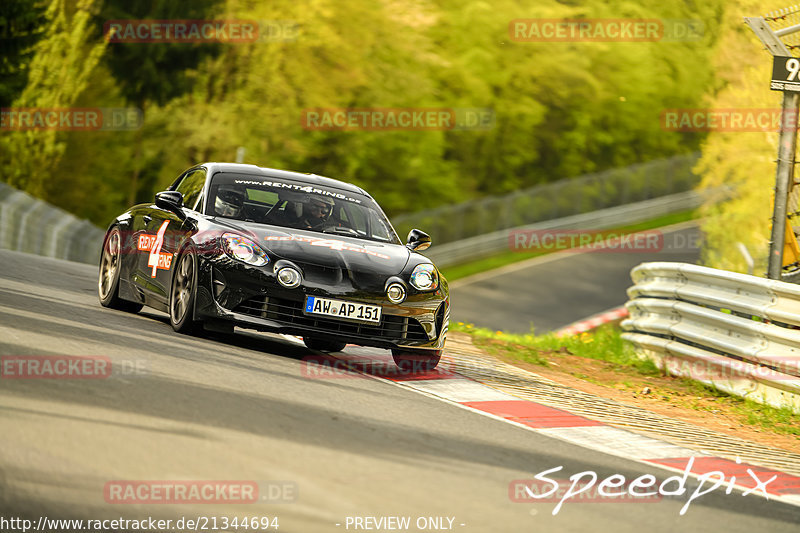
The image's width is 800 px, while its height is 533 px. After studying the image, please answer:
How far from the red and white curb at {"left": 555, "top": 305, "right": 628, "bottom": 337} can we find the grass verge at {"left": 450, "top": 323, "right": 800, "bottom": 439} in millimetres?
12962

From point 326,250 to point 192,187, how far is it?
6.97 feet

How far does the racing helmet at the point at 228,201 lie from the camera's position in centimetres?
1002

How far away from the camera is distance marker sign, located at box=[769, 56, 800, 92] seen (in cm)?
1162

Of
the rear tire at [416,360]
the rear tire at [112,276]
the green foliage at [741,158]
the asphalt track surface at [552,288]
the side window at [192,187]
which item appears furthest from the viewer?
the asphalt track surface at [552,288]

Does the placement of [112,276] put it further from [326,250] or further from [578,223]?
[578,223]

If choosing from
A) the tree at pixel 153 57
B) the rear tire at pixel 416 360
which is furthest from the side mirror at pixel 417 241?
the tree at pixel 153 57

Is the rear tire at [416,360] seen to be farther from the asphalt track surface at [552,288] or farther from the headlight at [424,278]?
the asphalt track surface at [552,288]

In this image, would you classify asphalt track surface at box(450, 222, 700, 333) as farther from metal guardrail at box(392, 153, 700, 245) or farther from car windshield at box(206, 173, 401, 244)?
car windshield at box(206, 173, 401, 244)

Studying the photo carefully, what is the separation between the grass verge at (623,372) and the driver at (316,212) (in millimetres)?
2869

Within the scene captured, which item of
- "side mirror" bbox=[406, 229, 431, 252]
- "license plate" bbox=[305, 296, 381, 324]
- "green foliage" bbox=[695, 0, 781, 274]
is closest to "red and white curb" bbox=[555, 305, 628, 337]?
"green foliage" bbox=[695, 0, 781, 274]

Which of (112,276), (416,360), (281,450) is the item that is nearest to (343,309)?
(416,360)

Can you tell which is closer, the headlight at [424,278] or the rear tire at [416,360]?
the headlight at [424,278]

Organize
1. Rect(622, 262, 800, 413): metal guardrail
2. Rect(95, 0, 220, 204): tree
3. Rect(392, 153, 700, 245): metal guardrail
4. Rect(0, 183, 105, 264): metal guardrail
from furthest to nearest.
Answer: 1. Rect(392, 153, 700, 245): metal guardrail
2. Rect(95, 0, 220, 204): tree
3. Rect(0, 183, 105, 264): metal guardrail
4. Rect(622, 262, 800, 413): metal guardrail

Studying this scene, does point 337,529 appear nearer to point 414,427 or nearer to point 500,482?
point 500,482
